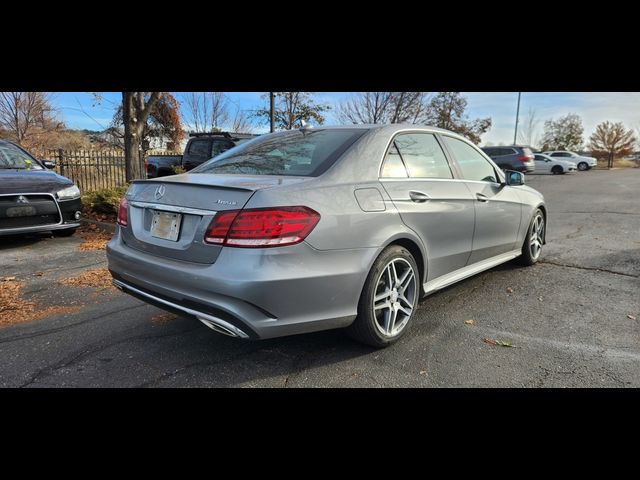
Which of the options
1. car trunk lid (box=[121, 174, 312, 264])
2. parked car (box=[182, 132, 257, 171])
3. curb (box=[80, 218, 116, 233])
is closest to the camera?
car trunk lid (box=[121, 174, 312, 264])

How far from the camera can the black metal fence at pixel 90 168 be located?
1185 centimetres

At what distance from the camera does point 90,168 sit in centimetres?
1211

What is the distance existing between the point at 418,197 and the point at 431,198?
0.58 ft

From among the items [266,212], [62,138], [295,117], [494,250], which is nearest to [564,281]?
[494,250]

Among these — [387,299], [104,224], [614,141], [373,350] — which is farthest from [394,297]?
[614,141]

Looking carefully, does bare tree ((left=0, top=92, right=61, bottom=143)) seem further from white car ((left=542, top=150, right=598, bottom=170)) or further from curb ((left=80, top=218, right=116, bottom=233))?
white car ((left=542, top=150, right=598, bottom=170))

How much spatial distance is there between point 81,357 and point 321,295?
5.67ft

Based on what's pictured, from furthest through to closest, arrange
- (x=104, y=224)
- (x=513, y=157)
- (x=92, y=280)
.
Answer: (x=513, y=157)
(x=104, y=224)
(x=92, y=280)

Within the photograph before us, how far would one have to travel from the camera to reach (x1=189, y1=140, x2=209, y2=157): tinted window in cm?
1031

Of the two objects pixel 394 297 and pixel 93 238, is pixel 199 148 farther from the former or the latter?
pixel 394 297

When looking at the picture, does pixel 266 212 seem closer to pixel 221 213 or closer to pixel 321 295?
pixel 221 213

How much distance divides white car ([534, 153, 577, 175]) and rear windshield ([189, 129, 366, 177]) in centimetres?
3167

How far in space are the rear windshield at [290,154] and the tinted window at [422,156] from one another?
38 centimetres

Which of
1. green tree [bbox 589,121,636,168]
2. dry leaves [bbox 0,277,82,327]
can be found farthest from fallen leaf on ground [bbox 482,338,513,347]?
green tree [bbox 589,121,636,168]
